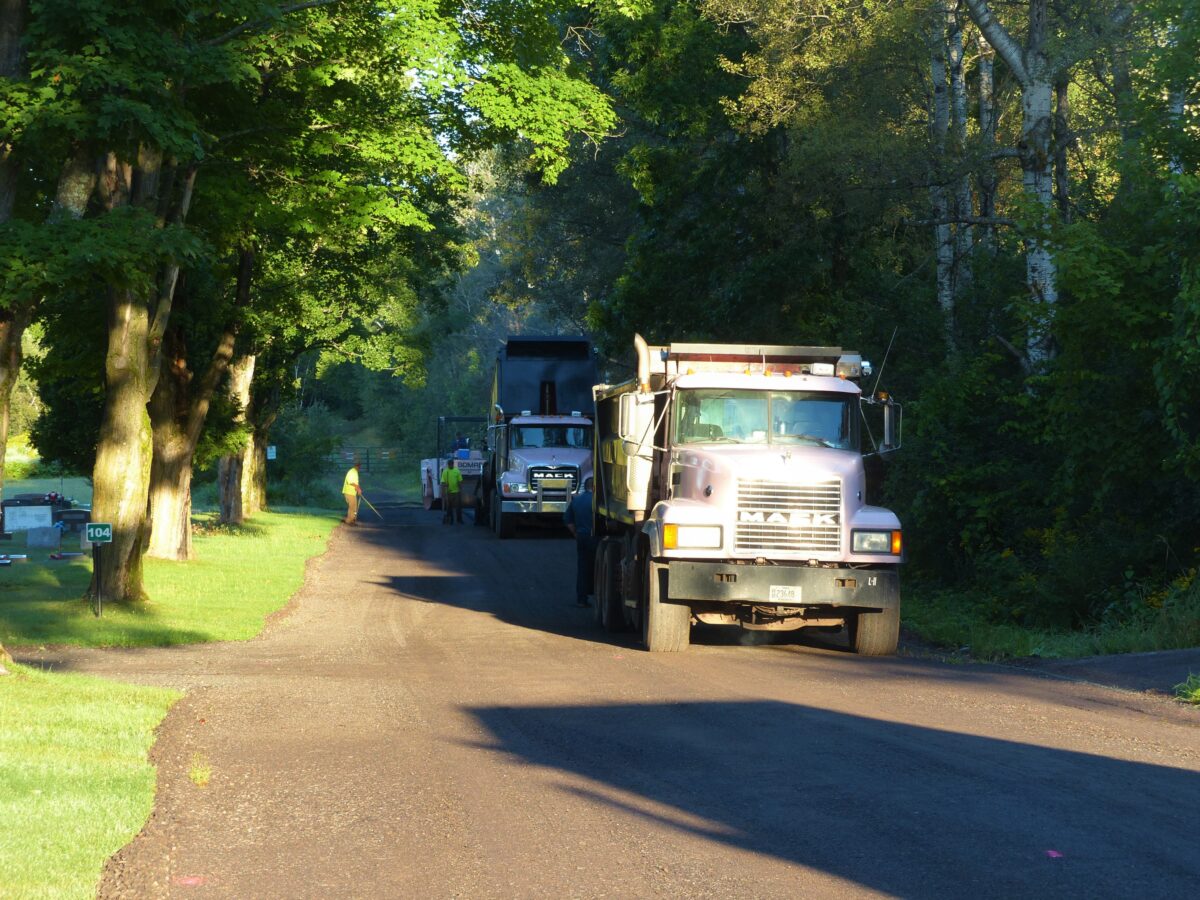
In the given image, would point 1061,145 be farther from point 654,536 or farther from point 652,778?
point 652,778

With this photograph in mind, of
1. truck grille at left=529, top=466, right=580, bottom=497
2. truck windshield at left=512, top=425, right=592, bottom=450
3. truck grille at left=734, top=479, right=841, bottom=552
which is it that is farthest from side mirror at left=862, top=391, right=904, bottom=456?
truck windshield at left=512, top=425, right=592, bottom=450

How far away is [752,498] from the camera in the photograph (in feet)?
50.1

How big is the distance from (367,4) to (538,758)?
1340 cm

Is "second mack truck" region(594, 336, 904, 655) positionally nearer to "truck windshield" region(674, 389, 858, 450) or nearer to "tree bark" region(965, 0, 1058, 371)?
"truck windshield" region(674, 389, 858, 450)

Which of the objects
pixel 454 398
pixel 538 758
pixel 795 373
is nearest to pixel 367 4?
pixel 795 373

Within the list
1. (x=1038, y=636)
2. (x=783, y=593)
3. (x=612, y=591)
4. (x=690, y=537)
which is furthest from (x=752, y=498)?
(x=1038, y=636)

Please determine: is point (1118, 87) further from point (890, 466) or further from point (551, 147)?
point (551, 147)

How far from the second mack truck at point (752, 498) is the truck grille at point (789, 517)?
0.4 inches

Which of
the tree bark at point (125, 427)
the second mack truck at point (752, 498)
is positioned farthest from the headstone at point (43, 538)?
the second mack truck at point (752, 498)

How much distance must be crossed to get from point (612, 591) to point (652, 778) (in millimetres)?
8665

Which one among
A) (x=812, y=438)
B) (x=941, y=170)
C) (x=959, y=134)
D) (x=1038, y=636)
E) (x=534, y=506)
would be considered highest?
(x=959, y=134)

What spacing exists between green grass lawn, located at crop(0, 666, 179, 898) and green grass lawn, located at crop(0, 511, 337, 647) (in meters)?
4.75

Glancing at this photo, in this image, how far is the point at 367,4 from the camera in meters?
20.3

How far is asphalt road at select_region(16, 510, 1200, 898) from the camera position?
7020mm
